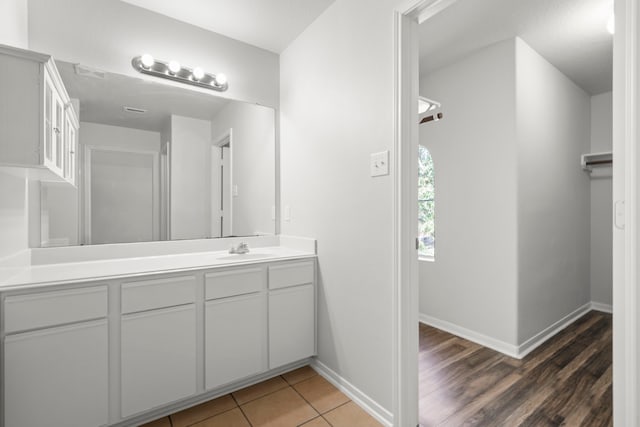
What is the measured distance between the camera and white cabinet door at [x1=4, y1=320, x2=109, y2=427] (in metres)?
→ 1.26

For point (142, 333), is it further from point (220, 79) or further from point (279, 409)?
point (220, 79)

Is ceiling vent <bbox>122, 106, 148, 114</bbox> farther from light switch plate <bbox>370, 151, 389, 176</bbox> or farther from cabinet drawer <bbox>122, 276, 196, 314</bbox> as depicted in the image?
light switch plate <bbox>370, 151, 389, 176</bbox>

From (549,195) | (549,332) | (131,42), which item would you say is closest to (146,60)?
(131,42)

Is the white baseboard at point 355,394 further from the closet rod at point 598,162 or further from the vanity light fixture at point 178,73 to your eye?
the closet rod at point 598,162

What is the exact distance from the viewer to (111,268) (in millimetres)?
1639

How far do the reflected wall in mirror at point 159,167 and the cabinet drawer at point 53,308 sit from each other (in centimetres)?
60

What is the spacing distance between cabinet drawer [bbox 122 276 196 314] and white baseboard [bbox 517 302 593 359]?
2513mm

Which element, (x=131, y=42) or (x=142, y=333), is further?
(x=131, y=42)

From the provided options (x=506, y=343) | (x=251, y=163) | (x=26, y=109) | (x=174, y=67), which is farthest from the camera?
(x=251, y=163)

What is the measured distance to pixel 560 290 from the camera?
295 cm

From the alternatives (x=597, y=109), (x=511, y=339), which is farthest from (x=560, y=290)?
(x=597, y=109)

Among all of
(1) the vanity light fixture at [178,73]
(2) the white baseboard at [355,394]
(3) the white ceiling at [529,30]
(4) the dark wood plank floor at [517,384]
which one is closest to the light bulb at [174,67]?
(1) the vanity light fixture at [178,73]

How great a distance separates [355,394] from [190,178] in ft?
6.19

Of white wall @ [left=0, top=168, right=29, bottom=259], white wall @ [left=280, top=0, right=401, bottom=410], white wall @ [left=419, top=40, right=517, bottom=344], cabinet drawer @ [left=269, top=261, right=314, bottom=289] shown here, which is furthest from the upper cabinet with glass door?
white wall @ [left=419, top=40, right=517, bottom=344]
